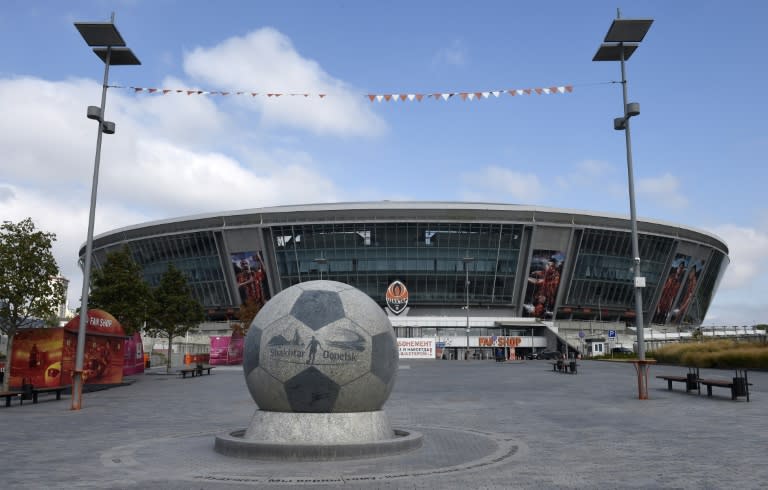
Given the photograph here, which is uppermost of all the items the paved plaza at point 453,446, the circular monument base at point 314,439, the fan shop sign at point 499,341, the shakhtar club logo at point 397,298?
the shakhtar club logo at point 397,298

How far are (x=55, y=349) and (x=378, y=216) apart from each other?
5140cm

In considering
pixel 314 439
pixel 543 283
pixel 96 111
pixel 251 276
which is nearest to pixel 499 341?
pixel 543 283

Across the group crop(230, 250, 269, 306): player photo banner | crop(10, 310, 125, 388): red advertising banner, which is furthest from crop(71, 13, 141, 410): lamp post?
crop(230, 250, 269, 306): player photo banner

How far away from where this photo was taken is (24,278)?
982 inches

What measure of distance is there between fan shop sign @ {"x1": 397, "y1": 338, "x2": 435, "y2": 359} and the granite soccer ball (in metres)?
53.5

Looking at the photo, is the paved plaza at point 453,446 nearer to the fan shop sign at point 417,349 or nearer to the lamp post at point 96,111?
the lamp post at point 96,111

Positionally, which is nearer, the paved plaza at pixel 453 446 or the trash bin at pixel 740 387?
the paved plaza at pixel 453 446

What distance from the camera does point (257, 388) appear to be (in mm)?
10336

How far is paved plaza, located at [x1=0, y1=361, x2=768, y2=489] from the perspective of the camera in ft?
26.5

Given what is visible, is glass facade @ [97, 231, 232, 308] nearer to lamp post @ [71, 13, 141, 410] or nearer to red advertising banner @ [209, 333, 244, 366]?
red advertising banner @ [209, 333, 244, 366]

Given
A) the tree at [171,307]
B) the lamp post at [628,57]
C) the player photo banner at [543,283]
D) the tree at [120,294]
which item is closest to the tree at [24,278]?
the tree at [120,294]

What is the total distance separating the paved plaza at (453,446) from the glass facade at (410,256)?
55055 mm

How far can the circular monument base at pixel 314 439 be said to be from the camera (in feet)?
31.3

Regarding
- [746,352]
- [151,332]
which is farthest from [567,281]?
[151,332]
